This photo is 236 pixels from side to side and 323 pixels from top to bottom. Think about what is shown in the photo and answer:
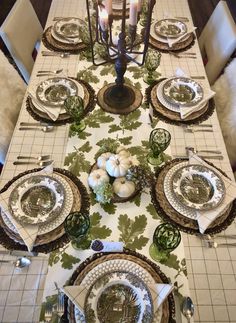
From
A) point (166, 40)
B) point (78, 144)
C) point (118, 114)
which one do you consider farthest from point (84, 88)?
point (166, 40)

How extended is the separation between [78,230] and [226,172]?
0.65 meters

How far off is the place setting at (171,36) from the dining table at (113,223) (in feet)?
0.53

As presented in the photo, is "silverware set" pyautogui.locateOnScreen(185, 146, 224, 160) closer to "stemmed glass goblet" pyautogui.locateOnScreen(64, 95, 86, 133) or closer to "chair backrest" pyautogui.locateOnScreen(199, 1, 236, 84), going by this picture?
"stemmed glass goblet" pyautogui.locateOnScreen(64, 95, 86, 133)

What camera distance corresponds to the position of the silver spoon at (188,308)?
85 centimetres

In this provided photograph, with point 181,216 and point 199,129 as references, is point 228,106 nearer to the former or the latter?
point 199,129

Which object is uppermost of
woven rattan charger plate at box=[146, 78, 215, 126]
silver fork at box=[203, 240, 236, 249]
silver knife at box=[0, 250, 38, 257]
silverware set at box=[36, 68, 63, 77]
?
silverware set at box=[36, 68, 63, 77]

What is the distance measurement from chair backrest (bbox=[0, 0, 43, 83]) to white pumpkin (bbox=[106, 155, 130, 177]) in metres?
1.06

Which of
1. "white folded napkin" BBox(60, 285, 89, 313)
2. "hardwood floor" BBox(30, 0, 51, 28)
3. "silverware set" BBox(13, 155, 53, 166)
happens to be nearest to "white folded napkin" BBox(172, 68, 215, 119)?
"silverware set" BBox(13, 155, 53, 166)

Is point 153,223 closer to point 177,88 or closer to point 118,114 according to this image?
point 118,114

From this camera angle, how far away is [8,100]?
5.12ft

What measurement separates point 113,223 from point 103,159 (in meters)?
0.25

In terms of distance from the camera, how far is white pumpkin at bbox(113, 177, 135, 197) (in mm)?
1062

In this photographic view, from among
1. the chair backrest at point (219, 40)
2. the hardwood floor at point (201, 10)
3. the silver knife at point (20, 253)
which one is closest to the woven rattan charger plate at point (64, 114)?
the silver knife at point (20, 253)

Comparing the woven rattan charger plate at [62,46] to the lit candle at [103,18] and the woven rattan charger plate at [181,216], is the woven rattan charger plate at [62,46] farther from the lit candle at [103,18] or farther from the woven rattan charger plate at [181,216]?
the woven rattan charger plate at [181,216]
